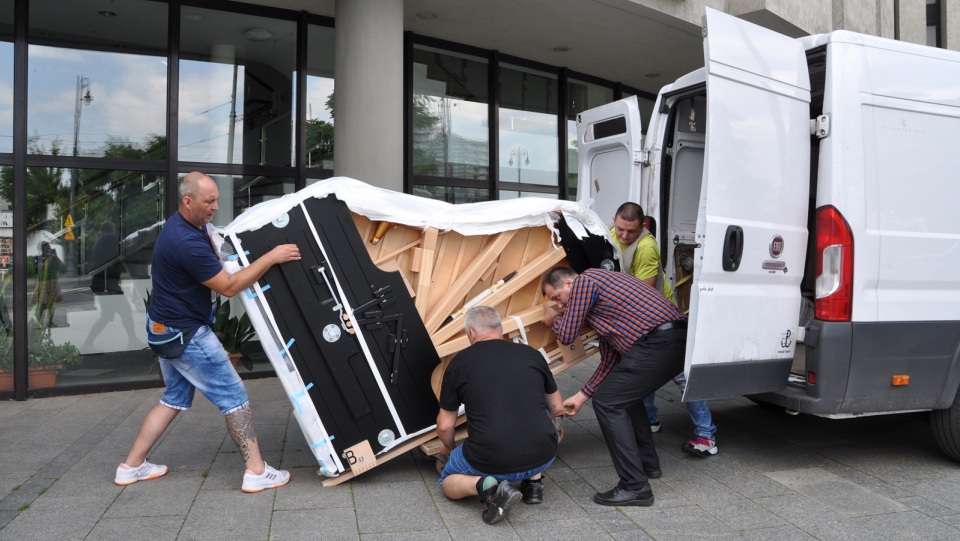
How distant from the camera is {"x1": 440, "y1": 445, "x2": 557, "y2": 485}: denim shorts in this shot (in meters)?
3.85

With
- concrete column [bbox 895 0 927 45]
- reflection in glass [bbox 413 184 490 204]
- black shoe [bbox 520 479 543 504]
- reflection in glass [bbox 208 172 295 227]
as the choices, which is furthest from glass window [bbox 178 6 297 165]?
concrete column [bbox 895 0 927 45]

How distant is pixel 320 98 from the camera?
7.98 meters

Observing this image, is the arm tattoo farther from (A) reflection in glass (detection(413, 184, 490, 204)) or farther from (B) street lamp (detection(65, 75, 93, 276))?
(A) reflection in glass (detection(413, 184, 490, 204))

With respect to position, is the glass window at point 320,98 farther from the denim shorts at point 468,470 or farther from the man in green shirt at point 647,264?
the denim shorts at point 468,470

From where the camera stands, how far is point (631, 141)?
18.3ft

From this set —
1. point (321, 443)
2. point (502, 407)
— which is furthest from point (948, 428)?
point (321, 443)

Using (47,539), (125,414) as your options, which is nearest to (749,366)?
(47,539)

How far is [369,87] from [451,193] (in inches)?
85.4

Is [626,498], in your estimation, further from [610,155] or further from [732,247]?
[610,155]

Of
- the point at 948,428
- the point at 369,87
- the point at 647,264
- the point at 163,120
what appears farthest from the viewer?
the point at 163,120

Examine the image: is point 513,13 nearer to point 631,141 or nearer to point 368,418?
point 631,141

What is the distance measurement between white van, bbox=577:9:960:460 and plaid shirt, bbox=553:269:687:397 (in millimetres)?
286

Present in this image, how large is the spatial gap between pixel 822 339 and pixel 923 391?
2.77 ft

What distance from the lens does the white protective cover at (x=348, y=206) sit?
161 inches
